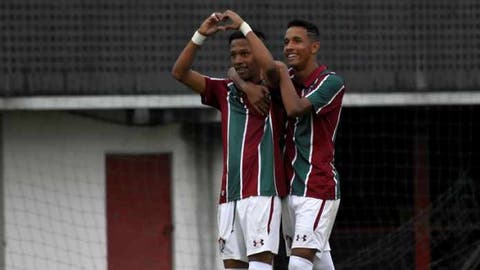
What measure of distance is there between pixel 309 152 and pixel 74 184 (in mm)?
4347

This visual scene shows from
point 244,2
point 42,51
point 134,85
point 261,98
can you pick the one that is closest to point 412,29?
point 244,2

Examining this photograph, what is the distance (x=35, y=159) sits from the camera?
409 inches

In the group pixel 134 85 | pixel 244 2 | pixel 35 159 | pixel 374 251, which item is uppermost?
pixel 244 2

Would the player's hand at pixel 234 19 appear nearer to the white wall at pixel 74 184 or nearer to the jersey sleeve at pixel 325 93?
the jersey sleeve at pixel 325 93

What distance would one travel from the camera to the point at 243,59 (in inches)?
255

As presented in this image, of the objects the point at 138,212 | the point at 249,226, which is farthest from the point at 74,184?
the point at 249,226

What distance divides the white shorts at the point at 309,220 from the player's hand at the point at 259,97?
435 millimetres

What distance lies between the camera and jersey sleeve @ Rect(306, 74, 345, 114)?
6363mm

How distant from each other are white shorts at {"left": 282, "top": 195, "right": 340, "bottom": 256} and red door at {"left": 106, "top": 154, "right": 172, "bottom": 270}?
4158mm

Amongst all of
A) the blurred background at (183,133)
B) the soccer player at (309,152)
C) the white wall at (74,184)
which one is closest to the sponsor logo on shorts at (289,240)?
the soccer player at (309,152)

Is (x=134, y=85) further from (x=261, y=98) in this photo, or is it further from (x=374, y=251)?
(x=261, y=98)

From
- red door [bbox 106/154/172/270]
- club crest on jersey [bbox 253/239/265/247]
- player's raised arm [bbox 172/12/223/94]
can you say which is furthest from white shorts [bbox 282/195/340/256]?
red door [bbox 106/154/172/270]

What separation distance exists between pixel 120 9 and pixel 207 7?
0.61 m

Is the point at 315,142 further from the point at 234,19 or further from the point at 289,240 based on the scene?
the point at 234,19
